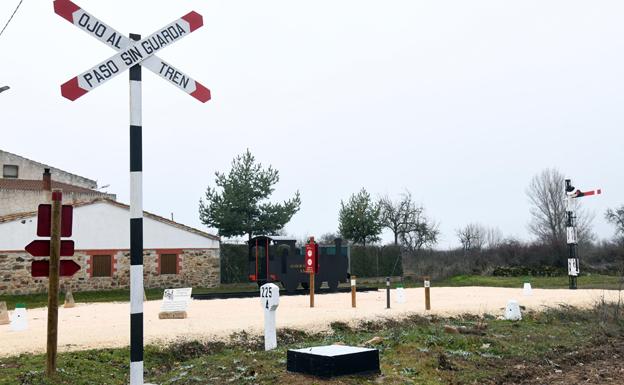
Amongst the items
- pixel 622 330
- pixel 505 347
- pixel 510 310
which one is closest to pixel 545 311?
pixel 510 310

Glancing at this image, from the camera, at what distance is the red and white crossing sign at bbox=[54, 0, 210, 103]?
5.17 meters

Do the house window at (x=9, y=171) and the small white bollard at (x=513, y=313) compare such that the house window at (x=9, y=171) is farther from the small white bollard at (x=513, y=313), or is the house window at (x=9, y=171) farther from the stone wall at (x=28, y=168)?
the small white bollard at (x=513, y=313)

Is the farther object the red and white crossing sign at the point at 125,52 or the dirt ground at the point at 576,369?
the dirt ground at the point at 576,369

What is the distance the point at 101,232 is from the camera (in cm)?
2736

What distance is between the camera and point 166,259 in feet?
94.9

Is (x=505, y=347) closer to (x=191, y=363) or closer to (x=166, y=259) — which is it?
(x=191, y=363)

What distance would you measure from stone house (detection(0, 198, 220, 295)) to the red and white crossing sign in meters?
22.0

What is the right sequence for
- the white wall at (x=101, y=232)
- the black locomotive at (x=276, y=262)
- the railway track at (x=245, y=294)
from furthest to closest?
the white wall at (x=101, y=232)
the black locomotive at (x=276, y=262)
the railway track at (x=245, y=294)

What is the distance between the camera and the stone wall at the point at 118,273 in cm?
2497

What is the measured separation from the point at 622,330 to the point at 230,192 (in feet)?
84.3

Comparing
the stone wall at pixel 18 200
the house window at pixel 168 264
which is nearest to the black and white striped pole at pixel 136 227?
the house window at pixel 168 264

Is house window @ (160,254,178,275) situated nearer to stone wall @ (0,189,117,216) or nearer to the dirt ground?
stone wall @ (0,189,117,216)

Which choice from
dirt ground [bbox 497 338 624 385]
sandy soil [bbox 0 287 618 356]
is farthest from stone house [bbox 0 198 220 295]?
dirt ground [bbox 497 338 624 385]

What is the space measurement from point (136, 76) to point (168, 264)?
2445 centimetres
